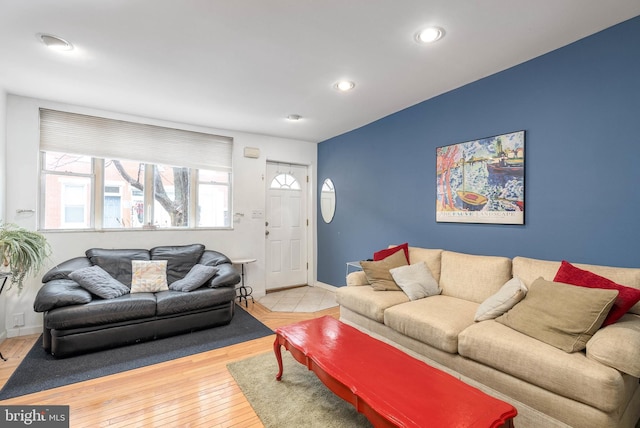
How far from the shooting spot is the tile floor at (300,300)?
4105 mm

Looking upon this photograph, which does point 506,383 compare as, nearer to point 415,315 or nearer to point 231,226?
point 415,315

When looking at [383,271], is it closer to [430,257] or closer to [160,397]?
[430,257]

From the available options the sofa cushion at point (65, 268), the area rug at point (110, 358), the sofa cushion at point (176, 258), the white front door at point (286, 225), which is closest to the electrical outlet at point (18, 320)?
the area rug at point (110, 358)

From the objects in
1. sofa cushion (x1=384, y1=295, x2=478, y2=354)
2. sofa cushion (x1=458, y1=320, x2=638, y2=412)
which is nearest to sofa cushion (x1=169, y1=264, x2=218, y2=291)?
sofa cushion (x1=384, y1=295, x2=478, y2=354)

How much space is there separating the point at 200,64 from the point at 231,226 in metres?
2.51

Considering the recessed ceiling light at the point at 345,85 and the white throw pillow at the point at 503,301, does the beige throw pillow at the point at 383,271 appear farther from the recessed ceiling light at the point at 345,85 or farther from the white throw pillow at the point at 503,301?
the recessed ceiling light at the point at 345,85

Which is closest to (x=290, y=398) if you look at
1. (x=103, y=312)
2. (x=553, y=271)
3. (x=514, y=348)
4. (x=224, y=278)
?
(x=514, y=348)

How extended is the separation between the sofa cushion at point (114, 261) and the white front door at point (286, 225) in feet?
6.63

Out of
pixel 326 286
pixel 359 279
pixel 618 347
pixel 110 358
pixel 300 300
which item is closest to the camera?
pixel 618 347

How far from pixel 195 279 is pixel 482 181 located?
3202mm

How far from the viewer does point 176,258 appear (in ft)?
12.4

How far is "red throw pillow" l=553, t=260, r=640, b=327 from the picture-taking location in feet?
5.65

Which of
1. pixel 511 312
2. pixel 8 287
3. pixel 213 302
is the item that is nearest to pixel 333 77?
pixel 511 312

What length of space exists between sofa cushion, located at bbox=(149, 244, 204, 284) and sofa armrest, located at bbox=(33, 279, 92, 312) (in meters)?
0.91
